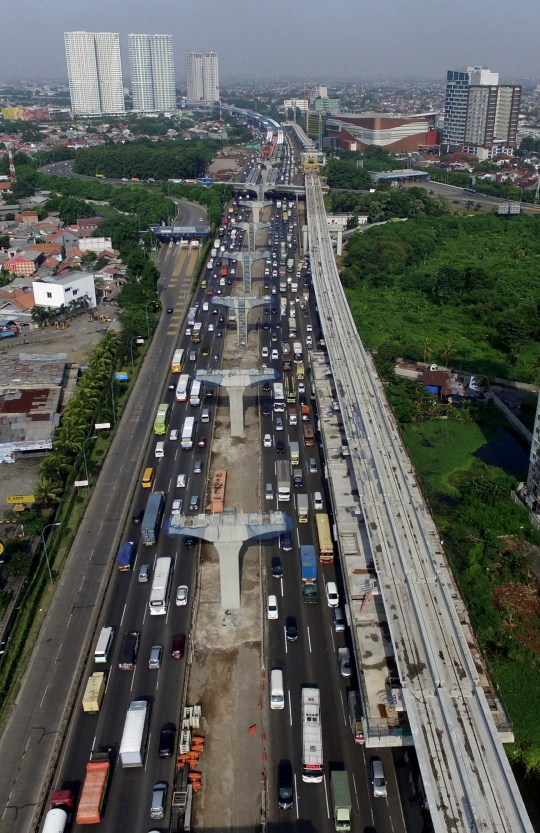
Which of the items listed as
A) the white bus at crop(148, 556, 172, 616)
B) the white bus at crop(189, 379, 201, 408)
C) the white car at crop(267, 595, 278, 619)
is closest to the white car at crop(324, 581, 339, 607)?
the white car at crop(267, 595, 278, 619)

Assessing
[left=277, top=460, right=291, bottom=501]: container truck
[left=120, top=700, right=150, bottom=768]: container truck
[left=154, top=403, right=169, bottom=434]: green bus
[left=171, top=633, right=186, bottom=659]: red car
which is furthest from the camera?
[left=154, top=403, right=169, bottom=434]: green bus

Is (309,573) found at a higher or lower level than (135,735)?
higher

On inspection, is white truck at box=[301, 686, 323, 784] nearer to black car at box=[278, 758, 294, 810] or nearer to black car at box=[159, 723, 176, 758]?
black car at box=[278, 758, 294, 810]

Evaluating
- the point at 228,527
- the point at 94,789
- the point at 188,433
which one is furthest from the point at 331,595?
the point at 188,433

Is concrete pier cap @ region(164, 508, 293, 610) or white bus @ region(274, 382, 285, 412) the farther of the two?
white bus @ region(274, 382, 285, 412)

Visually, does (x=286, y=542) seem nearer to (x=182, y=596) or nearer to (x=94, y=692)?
(x=182, y=596)

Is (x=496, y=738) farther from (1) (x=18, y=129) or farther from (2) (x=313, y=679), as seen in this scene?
(1) (x=18, y=129)
